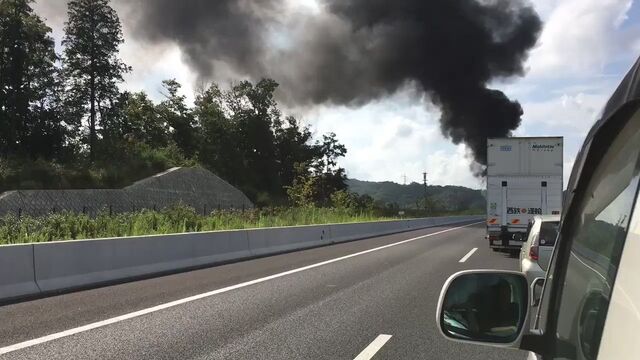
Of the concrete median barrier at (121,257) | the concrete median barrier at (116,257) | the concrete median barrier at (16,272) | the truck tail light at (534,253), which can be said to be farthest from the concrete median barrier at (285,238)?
the truck tail light at (534,253)

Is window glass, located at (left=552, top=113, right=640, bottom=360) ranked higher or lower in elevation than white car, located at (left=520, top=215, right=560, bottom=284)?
higher

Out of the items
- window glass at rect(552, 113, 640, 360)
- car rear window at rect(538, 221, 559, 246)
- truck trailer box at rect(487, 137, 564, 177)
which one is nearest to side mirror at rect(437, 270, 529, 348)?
window glass at rect(552, 113, 640, 360)

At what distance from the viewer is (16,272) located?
950 centimetres

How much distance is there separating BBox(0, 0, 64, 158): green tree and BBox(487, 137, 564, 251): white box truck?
151ft

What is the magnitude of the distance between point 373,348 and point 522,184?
1606 centimetres

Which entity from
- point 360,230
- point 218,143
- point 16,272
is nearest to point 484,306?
point 16,272

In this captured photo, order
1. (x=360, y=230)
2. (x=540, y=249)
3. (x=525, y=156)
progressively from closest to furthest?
(x=540, y=249)
(x=525, y=156)
(x=360, y=230)

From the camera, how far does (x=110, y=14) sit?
66688mm

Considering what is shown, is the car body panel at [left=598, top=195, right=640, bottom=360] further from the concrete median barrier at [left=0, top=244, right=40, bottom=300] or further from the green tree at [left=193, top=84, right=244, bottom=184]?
the green tree at [left=193, top=84, right=244, bottom=184]

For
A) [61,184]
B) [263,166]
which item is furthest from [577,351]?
[263,166]

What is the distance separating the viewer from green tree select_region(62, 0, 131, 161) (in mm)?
65000

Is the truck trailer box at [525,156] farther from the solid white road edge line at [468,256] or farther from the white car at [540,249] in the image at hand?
the white car at [540,249]

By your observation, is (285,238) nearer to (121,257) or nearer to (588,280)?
(121,257)

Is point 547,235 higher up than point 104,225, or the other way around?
point 547,235
